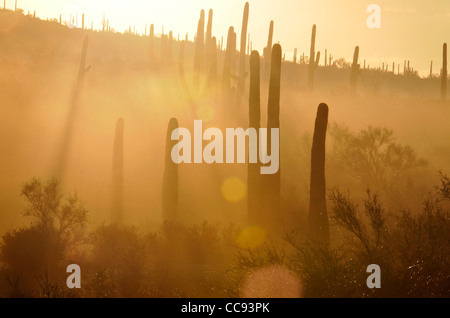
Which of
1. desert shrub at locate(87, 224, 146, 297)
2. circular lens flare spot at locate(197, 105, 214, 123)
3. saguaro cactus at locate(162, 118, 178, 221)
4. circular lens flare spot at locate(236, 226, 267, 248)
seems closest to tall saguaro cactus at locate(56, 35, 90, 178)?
circular lens flare spot at locate(197, 105, 214, 123)

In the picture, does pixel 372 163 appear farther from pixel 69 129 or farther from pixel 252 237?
pixel 69 129

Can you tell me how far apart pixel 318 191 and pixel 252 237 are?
99.9 inches

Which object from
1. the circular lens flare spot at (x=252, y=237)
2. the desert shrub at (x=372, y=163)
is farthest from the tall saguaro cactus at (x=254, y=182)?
the desert shrub at (x=372, y=163)

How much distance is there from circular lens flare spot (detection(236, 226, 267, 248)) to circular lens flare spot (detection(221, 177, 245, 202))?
23.4 feet

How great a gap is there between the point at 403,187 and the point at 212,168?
8746 millimetres

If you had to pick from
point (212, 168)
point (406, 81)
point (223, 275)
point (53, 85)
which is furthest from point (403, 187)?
point (406, 81)

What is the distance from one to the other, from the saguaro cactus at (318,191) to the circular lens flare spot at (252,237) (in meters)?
1.73

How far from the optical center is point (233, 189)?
2669 cm

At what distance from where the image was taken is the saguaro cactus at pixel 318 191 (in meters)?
16.1

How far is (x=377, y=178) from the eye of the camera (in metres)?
26.8

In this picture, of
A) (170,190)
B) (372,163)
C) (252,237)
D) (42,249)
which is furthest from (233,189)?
(42,249)

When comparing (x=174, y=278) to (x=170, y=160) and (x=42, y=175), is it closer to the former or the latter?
(x=170, y=160)

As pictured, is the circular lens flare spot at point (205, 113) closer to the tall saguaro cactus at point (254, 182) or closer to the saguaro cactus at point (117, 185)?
the saguaro cactus at point (117, 185)

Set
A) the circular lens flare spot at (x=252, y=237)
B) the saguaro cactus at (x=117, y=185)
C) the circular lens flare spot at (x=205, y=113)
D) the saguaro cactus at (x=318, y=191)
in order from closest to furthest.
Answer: the saguaro cactus at (x=318, y=191) < the circular lens flare spot at (x=252, y=237) < the saguaro cactus at (x=117, y=185) < the circular lens flare spot at (x=205, y=113)
